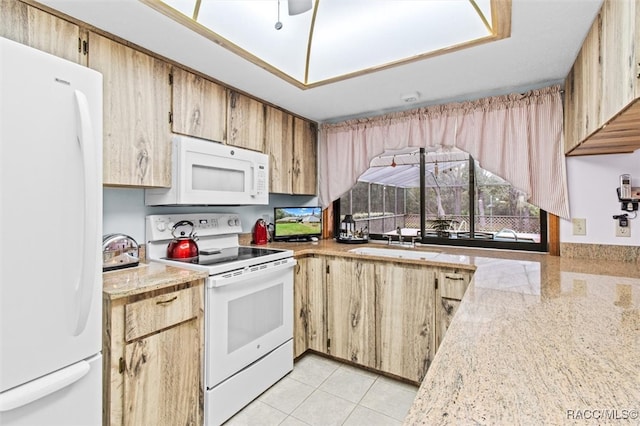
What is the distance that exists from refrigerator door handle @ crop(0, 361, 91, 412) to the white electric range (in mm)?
626

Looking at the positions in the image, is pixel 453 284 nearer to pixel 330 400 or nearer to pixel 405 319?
pixel 405 319

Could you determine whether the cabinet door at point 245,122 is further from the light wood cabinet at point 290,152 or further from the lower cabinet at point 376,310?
the lower cabinet at point 376,310

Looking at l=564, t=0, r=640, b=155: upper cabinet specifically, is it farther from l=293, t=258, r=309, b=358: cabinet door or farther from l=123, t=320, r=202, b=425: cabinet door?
l=123, t=320, r=202, b=425: cabinet door

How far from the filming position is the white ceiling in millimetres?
1411

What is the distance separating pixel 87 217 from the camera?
114 centimetres

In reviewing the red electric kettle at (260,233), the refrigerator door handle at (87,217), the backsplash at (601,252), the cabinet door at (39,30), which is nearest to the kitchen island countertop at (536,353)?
the refrigerator door handle at (87,217)

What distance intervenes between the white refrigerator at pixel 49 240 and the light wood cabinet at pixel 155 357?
0.11 m

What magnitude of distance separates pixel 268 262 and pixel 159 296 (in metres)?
0.73

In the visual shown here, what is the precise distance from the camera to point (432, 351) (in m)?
2.07

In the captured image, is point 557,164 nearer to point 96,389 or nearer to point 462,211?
point 462,211

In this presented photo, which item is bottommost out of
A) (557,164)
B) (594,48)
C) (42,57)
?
(557,164)

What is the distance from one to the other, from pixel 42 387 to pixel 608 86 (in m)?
2.30

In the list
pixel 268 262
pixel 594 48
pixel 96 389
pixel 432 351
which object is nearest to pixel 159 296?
pixel 96 389

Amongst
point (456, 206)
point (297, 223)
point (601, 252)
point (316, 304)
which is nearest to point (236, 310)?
point (316, 304)
